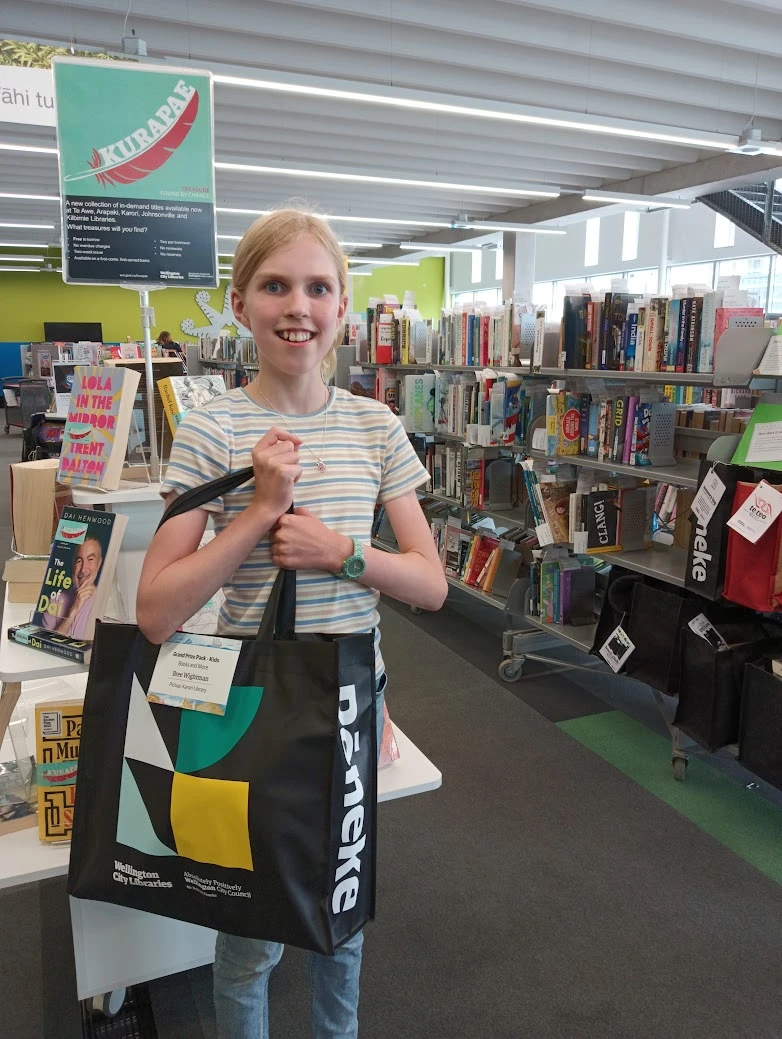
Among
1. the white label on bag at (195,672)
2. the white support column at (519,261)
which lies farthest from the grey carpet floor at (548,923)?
the white support column at (519,261)

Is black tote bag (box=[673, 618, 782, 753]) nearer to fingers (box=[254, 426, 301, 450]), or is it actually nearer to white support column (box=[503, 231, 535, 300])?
fingers (box=[254, 426, 301, 450])

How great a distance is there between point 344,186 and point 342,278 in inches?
430

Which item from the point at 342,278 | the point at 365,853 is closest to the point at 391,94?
the point at 342,278

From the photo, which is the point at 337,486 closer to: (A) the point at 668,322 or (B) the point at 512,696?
(A) the point at 668,322

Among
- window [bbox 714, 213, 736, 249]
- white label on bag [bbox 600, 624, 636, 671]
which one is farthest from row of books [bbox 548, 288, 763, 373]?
window [bbox 714, 213, 736, 249]

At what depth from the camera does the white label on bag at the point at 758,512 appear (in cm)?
242

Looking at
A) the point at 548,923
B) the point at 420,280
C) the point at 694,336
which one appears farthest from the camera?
the point at 420,280

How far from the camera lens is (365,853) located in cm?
112

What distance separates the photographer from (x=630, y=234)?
12.8m

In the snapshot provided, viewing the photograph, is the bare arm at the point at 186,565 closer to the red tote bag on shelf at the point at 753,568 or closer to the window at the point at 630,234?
the red tote bag on shelf at the point at 753,568

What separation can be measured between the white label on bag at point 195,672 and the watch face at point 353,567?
0.18 m

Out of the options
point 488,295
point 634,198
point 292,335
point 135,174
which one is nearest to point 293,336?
point 292,335

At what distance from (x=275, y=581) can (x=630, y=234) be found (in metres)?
13.4

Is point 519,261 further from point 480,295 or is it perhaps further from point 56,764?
point 56,764
